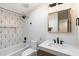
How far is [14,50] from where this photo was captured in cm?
187

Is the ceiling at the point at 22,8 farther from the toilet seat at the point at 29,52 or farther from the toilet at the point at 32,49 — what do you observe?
the toilet seat at the point at 29,52

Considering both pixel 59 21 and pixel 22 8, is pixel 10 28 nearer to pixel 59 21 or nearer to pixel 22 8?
pixel 22 8

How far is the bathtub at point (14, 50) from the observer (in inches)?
69.3

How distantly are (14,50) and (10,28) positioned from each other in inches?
24.3

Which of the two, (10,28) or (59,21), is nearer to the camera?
(59,21)

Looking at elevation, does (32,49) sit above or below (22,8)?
below

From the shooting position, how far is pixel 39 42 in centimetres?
176

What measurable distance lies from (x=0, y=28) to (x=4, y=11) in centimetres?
45

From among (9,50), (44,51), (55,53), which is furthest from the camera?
(9,50)

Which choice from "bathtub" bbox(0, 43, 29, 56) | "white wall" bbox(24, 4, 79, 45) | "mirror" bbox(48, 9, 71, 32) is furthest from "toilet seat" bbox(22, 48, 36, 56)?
"mirror" bbox(48, 9, 71, 32)

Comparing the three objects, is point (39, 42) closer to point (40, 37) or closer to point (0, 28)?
point (40, 37)

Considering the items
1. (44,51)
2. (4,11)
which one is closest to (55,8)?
(44,51)

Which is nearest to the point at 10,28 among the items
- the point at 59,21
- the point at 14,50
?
the point at 14,50

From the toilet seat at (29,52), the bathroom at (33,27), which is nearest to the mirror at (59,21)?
the bathroom at (33,27)
